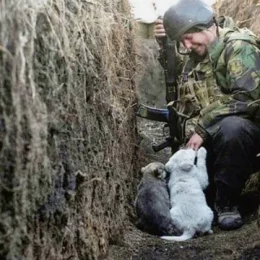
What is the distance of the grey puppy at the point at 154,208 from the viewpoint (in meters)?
4.85

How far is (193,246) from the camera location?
4594mm

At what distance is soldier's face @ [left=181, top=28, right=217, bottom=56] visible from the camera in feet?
18.4

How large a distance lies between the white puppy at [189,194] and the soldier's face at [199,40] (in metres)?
0.94

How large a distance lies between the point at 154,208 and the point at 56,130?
2.19 meters

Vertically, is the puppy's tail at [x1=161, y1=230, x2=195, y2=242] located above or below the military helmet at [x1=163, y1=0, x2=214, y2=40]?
below

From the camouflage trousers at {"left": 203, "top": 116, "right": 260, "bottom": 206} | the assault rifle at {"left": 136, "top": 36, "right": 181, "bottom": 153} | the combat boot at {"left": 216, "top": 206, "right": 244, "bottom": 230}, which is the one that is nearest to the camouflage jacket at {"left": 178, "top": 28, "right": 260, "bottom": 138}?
the camouflage trousers at {"left": 203, "top": 116, "right": 260, "bottom": 206}

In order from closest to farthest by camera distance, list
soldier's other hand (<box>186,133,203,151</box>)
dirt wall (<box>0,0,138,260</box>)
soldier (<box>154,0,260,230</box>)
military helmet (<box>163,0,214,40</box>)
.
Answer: dirt wall (<box>0,0,138,260</box>)
soldier (<box>154,0,260,230</box>)
soldier's other hand (<box>186,133,203,151</box>)
military helmet (<box>163,0,214,40</box>)

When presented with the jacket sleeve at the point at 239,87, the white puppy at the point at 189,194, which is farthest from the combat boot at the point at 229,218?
the jacket sleeve at the point at 239,87

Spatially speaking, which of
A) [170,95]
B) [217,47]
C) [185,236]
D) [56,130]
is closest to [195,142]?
[217,47]

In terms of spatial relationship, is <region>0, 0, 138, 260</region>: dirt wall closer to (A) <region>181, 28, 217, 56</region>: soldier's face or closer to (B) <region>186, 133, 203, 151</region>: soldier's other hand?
(B) <region>186, 133, 203, 151</region>: soldier's other hand

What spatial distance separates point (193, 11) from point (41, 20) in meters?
3.10

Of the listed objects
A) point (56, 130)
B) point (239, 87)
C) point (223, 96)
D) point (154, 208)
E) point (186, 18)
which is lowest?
point (154, 208)

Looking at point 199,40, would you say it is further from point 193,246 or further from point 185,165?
point 193,246

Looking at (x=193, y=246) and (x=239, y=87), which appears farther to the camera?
(x=239, y=87)
